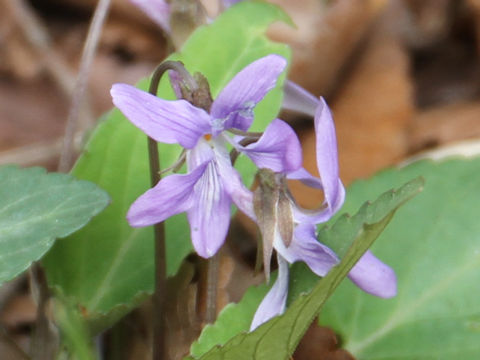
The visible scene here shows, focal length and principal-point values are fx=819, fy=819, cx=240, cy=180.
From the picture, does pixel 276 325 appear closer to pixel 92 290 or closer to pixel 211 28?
pixel 92 290

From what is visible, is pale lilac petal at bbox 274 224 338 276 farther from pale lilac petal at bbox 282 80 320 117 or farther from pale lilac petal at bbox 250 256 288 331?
pale lilac petal at bbox 282 80 320 117

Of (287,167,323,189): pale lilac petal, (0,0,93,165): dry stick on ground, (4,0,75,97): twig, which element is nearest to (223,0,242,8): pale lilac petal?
(287,167,323,189): pale lilac petal

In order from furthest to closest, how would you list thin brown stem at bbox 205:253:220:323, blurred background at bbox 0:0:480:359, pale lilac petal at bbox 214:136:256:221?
blurred background at bbox 0:0:480:359, thin brown stem at bbox 205:253:220:323, pale lilac petal at bbox 214:136:256:221

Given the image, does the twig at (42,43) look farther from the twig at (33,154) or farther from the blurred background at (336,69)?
the twig at (33,154)

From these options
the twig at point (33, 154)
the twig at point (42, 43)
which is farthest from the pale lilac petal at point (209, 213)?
the twig at point (42, 43)

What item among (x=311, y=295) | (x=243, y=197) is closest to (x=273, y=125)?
(x=243, y=197)

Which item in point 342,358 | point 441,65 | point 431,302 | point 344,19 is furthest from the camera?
point 441,65
